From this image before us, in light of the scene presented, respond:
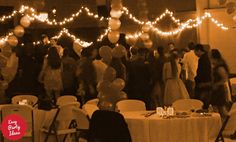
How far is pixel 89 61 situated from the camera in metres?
8.62

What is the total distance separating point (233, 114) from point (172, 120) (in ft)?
2.88

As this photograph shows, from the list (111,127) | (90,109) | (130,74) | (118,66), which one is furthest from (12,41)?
(111,127)

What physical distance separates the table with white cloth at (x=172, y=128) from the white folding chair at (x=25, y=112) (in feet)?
4.86

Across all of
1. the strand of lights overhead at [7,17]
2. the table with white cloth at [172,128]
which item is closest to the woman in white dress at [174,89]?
the table with white cloth at [172,128]

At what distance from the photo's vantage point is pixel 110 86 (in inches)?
285

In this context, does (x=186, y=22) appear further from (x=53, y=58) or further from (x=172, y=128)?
(x=172, y=128)

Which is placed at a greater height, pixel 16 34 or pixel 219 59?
pixel 16 34

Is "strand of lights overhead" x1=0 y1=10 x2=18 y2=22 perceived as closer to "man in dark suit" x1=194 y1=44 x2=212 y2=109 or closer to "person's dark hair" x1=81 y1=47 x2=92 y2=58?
"person's dark hair" x1=81 y1=47 x2=92 y2=58

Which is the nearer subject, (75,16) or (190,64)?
(190,64)

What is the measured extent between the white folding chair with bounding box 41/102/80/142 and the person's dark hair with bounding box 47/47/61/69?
217 cm

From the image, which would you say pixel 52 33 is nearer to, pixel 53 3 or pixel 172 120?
pixel 53 3

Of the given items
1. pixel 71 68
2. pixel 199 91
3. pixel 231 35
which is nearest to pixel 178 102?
pixel 199 91

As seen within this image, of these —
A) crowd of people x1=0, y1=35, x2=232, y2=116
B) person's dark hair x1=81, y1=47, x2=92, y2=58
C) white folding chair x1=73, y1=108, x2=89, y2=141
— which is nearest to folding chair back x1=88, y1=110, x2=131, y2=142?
white folding chair x1=73, y1=108, x2=89, y2=141

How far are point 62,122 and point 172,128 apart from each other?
1792mm
